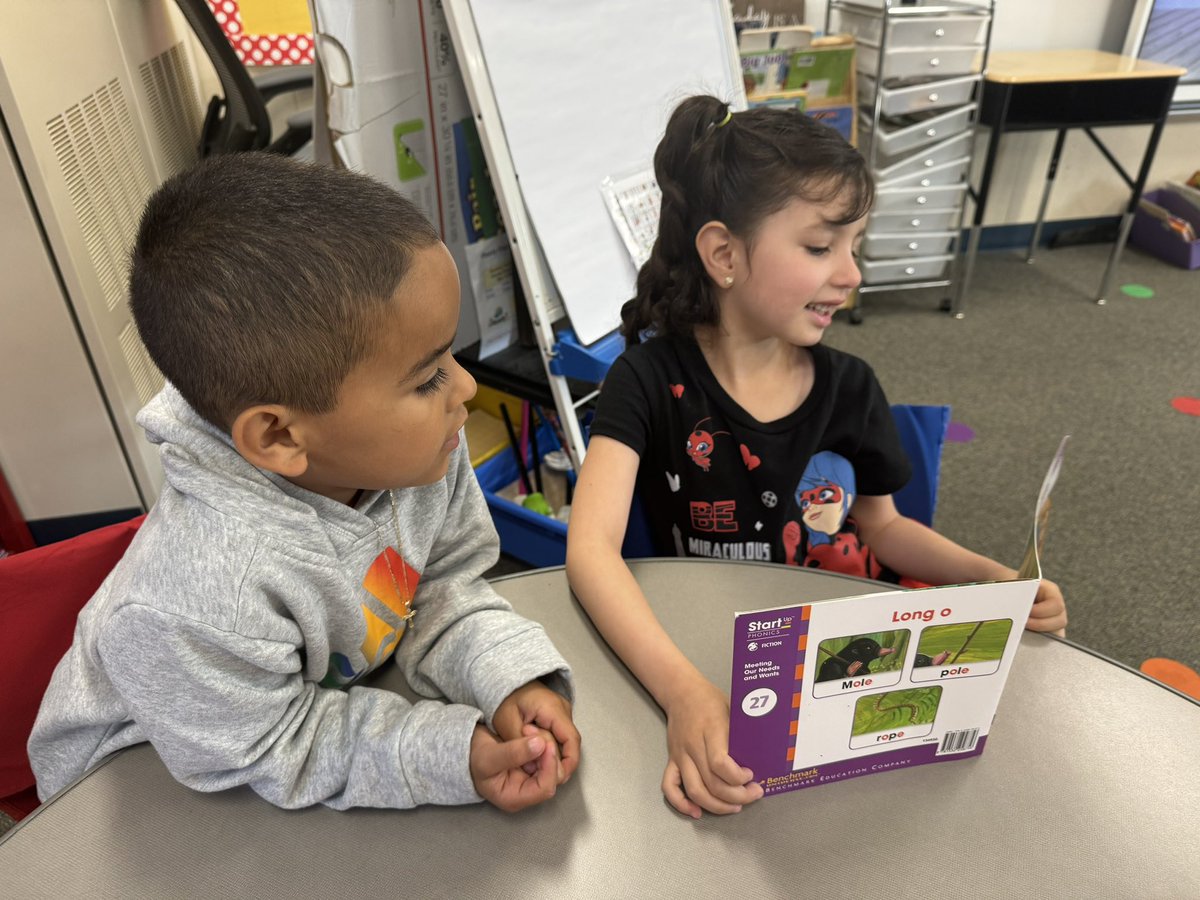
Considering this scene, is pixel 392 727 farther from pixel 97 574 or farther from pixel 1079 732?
pixel 1079 732

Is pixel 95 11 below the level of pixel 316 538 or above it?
above

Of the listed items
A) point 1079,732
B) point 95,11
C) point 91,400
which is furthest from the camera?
point 95,11

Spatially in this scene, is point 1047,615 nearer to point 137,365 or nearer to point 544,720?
point 544,720

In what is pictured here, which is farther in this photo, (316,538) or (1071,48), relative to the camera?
(1071,48)

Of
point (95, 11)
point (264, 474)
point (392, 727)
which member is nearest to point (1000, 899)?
point (392, 727)

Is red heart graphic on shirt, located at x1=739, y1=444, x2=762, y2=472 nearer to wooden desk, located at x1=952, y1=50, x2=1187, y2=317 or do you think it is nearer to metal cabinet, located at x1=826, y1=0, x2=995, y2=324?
metal cabinet, located at x1=826, y1=0, x2=995, y2=324

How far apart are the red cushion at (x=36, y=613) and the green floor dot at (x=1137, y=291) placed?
3.44 meters

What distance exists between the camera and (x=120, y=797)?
0.61 meters

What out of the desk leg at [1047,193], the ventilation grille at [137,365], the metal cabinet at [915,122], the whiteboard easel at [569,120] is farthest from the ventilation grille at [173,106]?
the desk leg at [1047,193]

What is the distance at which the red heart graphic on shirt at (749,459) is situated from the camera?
99cm

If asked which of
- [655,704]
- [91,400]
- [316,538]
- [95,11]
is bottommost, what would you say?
[91,400]

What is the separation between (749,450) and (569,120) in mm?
857

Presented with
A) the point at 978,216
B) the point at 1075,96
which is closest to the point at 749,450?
the point at 978,216

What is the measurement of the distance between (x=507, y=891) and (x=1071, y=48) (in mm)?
3652
